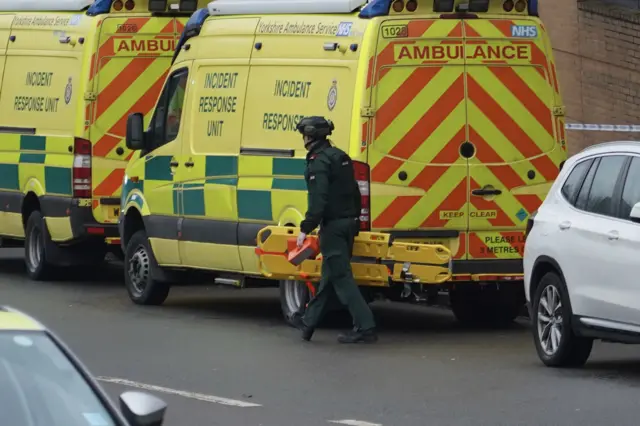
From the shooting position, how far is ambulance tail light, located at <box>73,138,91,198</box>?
1873 cm

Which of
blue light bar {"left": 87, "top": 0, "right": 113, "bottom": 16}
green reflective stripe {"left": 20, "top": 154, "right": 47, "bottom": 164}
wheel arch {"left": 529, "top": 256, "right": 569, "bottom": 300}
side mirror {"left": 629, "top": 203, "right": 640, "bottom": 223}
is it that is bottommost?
wheel arch {"left": 529, "top": 256, "right": 569, "bottom": 300}

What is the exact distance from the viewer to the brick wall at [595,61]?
22469mm

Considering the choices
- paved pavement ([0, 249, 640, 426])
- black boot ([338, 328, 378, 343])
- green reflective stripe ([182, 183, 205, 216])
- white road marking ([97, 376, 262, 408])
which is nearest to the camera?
paved pavement ([0, 249, 640, 426])

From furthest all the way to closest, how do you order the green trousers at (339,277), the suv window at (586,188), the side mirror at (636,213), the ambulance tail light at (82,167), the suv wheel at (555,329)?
the ambulance tail light at (82,167) < the green trousers at (339,277) < the suv window at (586,188) < the suv wheel at (555,329) < the side mirror at (636,213)

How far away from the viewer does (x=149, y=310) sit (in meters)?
16.9

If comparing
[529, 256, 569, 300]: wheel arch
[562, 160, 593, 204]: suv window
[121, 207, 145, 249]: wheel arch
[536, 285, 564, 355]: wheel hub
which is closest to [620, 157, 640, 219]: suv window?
[562, 160, 593, 204]: suv window

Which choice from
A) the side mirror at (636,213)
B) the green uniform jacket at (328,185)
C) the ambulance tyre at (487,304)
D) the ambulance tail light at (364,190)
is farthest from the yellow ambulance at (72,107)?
the side mirror at (636,213)

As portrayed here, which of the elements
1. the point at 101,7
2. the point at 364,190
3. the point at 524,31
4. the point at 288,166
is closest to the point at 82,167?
the point at 101,7

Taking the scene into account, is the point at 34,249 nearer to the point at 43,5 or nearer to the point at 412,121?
the point at 43,5

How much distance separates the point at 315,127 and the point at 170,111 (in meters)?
3.23

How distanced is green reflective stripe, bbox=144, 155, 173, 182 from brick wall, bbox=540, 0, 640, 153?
23.3 feet

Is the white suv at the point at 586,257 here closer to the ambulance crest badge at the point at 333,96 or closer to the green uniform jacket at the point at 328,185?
the green uniform jacket at the point at 328,185

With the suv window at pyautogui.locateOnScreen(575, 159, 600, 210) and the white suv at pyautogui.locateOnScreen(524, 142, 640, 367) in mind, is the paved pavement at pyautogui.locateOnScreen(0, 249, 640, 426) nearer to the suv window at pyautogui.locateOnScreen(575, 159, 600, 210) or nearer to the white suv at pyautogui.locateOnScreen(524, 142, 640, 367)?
the white suv at pyautogui.locateOnScreen(524, 142, 640, 367)

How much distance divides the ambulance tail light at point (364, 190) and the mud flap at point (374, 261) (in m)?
0.15
